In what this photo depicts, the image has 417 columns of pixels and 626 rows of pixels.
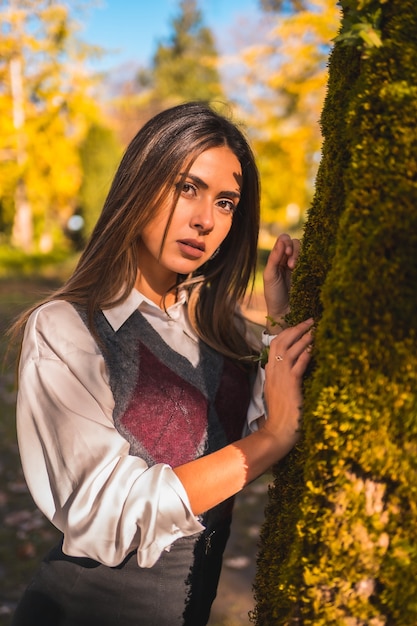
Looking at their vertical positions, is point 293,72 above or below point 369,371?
above

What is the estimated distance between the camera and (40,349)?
1453 mm

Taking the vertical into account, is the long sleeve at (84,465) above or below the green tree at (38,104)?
below

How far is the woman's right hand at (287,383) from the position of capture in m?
1.29

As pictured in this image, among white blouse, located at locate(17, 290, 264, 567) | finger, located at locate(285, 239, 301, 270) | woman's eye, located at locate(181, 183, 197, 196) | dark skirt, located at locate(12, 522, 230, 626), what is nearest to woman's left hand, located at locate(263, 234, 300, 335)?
finger, located at locate(285, 239, 301, 270)

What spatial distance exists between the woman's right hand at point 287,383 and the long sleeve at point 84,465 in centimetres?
25

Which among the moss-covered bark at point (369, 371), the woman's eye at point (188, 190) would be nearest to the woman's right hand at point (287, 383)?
the moss-covered bark at point (369, 371)

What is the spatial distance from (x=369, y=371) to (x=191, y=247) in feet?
2.79

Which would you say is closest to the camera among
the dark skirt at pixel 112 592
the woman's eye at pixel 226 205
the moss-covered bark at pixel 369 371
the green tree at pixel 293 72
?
the moss-covered bark at pixel 369 371

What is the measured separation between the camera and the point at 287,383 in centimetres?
131

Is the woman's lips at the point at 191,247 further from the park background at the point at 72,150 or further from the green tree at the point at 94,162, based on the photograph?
the green tree at the point at 94,162

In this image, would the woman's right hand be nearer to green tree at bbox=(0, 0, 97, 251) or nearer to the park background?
the park background

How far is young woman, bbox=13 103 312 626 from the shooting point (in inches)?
51.4

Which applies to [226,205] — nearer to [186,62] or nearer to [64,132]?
[64,132]

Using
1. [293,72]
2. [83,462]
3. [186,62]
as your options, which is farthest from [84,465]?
[186,62]
